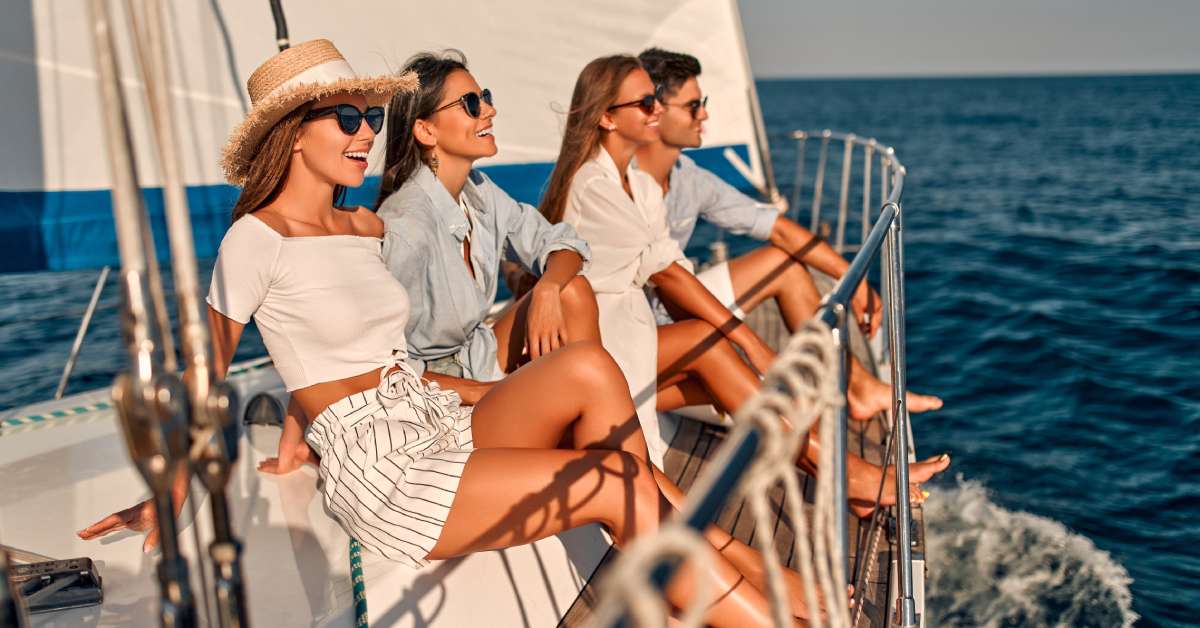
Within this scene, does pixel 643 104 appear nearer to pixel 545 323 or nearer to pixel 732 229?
pixel 732 229

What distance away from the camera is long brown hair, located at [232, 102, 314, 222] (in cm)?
207

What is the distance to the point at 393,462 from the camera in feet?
6.36

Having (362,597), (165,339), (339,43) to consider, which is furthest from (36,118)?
(165,339)

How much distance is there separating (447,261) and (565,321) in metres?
0.34

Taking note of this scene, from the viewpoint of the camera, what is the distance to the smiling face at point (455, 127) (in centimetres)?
255

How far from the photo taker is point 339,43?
360 cm

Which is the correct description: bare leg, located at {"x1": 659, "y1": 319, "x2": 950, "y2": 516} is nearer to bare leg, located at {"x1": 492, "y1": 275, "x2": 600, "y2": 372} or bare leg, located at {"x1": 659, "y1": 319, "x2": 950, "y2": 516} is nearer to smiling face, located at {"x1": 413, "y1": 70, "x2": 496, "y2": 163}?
bare leg, located at {"x1": 492, "y1": 275, "x2": 600, "y2": 372}

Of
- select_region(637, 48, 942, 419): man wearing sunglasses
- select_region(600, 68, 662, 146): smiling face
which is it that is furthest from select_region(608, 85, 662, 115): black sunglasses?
select_region(637, 48, 942, 419): man wearing sunglasses

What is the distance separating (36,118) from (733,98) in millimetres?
3356

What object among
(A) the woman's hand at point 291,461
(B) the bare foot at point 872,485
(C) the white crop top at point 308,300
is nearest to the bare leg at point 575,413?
(C) the white crop top at point 308,300

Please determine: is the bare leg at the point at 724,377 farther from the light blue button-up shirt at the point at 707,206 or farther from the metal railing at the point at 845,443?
the light blue button-up shirt at the point at 707,206

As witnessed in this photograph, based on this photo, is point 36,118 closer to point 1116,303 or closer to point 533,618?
point 533,618

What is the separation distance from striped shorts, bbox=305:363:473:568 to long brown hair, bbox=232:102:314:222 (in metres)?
0.42

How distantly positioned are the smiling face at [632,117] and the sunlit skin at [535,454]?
1.09 metres
